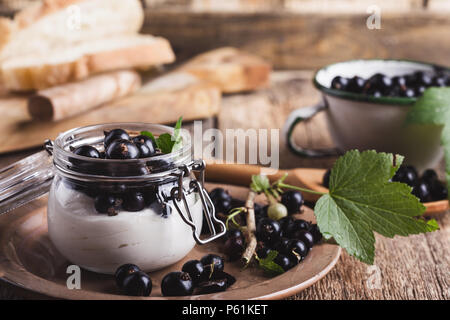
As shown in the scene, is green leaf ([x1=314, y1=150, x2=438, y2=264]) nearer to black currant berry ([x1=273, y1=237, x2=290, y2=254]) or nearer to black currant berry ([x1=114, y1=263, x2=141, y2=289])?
black currant berry ([x1=273, y1=237, x2=290, y2=254])

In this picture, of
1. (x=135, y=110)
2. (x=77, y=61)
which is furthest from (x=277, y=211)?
(x=77, y=61)

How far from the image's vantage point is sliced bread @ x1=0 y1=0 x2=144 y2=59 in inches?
58.4

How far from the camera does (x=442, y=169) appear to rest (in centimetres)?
117

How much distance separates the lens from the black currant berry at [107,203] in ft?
2.09

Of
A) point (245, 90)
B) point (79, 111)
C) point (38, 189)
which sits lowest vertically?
point (245, 90)

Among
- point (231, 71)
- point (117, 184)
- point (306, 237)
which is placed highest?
point (117, 184)

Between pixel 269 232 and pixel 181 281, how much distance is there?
194 millimetres

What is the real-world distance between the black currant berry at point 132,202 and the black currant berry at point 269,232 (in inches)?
8.1

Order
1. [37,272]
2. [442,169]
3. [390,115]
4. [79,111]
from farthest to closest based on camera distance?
[79,111] → [442,169] → [390,115] → [37,272]

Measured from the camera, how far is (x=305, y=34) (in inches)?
75.9

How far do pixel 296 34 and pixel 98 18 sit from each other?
0.71 m

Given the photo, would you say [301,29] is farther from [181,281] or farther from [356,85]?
[181,281]
